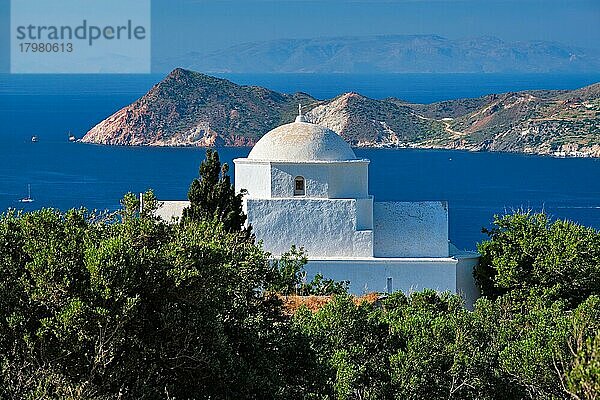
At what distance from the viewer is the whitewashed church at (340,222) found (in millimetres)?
23344

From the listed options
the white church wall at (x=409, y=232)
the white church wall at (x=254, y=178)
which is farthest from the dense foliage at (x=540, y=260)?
the white church wall at (x=254, y=178)

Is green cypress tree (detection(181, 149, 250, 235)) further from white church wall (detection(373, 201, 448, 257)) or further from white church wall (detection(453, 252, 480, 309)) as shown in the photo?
white church wall (detection(453, 252, 480, 309))

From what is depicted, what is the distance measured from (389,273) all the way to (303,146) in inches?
131

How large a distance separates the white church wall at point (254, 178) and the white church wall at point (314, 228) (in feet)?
1.51

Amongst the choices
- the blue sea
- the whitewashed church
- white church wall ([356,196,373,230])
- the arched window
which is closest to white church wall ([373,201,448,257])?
the whitewashed church

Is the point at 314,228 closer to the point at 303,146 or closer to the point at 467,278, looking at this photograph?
the point at 303,146

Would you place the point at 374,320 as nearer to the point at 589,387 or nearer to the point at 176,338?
the point at 176,338

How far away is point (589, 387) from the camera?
898 centimetres

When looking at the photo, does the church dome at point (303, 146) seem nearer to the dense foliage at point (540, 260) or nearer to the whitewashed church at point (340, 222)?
the whitewashed church at point (340, 222)

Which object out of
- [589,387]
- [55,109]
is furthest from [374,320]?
[55,109]

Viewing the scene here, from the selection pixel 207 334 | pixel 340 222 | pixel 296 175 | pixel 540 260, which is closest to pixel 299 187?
pixel 296 175

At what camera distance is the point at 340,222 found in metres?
23.5

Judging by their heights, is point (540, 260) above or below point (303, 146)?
below

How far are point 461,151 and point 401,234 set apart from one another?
9892 cm
